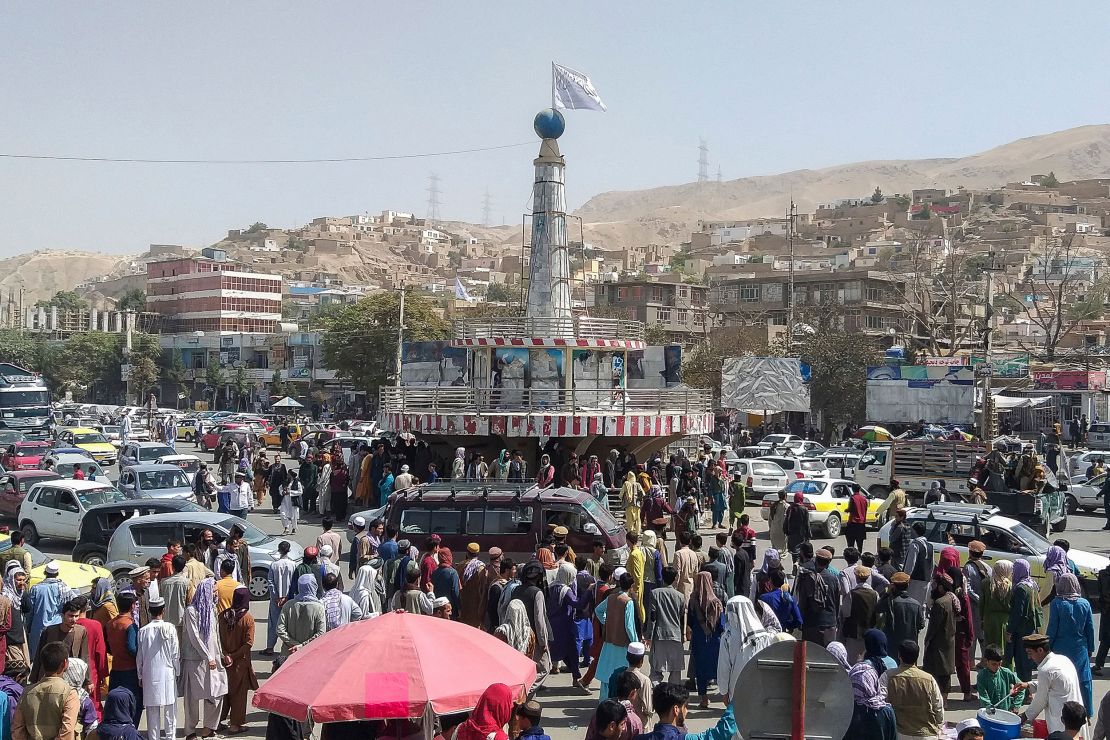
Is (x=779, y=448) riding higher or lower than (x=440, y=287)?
lower

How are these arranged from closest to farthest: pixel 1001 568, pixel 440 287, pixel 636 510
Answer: pixel 1001 568 → pixel 636 510 → pixel 440 287

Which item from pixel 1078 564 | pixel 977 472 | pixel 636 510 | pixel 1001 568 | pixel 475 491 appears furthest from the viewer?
pixel 977 472

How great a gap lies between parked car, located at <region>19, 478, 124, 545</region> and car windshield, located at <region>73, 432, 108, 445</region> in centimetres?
1876

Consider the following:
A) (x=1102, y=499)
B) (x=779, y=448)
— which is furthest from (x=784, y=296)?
(x=1102, y=499)

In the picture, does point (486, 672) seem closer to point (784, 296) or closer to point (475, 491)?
point (475, 491)

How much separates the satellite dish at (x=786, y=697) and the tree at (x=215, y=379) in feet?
270

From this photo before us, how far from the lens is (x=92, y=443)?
39.1 metres

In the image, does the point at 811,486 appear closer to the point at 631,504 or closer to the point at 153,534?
the point at 631,504

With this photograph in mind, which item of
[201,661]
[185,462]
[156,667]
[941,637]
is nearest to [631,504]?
[941,637]

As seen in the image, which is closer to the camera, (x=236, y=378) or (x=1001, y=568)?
(x=1001, y=568)

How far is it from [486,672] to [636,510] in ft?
45.7

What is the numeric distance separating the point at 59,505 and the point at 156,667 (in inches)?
507

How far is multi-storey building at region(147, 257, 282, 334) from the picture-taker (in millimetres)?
105438

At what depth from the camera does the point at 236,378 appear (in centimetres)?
8338
